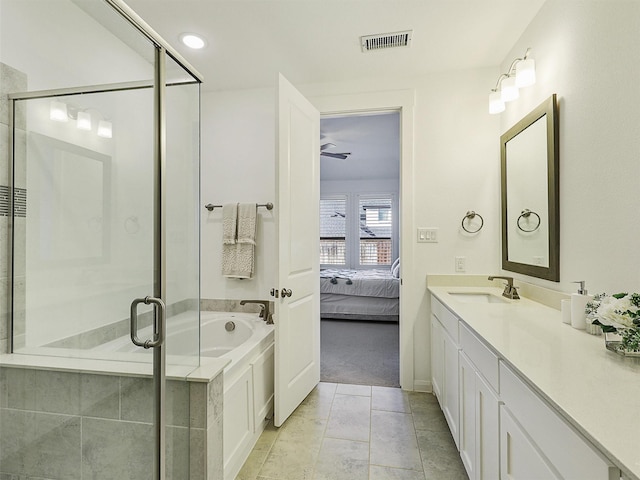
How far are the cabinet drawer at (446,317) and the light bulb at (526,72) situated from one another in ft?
4.64

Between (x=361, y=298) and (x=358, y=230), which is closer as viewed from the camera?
(x=361, y=298)

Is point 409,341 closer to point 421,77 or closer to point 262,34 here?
point 421,77

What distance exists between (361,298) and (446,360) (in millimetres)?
2789

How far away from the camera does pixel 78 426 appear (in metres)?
1.25

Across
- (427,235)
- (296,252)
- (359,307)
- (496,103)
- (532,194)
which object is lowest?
(359,307)

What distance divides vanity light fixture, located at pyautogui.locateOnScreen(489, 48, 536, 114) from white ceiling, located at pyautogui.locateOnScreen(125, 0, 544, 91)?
285 millimetres

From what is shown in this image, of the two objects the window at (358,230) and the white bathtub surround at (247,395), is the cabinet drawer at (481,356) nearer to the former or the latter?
the white bathtub surround at (247,395)

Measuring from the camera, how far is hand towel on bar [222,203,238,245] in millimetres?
2730

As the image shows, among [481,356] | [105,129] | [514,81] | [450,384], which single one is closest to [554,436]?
[481,356]

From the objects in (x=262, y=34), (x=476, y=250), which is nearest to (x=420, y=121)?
(x=476, y=250)

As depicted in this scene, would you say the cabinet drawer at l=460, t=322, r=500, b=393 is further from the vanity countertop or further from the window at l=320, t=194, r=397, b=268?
the window at l=320, t=194, r=397, b=268

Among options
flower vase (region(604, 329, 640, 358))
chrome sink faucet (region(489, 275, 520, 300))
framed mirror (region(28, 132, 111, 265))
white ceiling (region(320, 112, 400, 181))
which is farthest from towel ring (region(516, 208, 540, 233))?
framed mirror (region(28, 132, 111, 265))

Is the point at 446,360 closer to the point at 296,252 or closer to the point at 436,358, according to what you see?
the point at 436,358

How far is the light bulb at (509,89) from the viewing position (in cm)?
204
